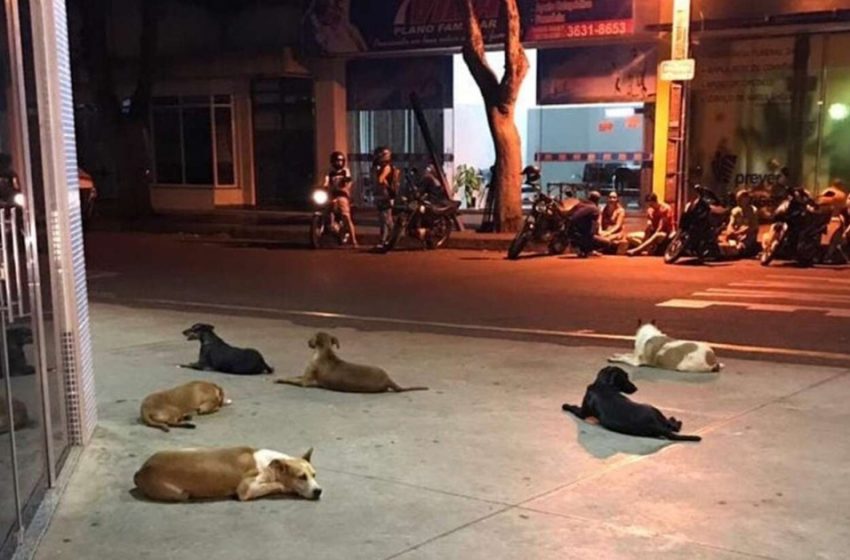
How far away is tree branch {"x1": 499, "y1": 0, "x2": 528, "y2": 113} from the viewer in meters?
18.9

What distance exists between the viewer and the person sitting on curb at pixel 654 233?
1662cm

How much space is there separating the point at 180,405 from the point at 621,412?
2.83 m

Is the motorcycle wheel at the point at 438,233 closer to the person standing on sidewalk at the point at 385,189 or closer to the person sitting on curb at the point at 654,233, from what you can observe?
the person standing on sidewalk at the point at 385,189

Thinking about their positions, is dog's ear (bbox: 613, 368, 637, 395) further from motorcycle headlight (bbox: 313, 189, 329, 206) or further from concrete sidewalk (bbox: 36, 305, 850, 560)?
motorcycle headlight (bbox: 313, 189, 329, 206)

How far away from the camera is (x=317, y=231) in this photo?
18.4 m

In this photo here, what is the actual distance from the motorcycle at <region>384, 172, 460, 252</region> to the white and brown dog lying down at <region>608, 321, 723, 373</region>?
1006 centimetres

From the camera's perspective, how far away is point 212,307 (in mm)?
11461

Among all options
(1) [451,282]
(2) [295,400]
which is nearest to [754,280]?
(1) [451,282]

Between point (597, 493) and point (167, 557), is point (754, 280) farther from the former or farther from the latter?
point (167, 557)

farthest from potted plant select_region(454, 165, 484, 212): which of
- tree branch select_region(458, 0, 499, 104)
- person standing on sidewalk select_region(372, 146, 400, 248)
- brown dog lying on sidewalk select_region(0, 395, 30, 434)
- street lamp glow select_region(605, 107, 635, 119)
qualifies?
brown dog lying on sidewalk select_region(0, 395, 30, 434)

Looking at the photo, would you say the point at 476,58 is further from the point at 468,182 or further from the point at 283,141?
the point at 283,141

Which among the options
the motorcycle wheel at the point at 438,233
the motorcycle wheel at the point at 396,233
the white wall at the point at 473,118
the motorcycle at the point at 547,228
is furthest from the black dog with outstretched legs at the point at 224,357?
the white wall at the point at 473,118

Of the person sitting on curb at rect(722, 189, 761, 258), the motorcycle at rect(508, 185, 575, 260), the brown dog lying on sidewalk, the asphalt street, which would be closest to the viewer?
the brown dog lying on sidewalk

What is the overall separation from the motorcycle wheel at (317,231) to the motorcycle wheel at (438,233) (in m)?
2.02
